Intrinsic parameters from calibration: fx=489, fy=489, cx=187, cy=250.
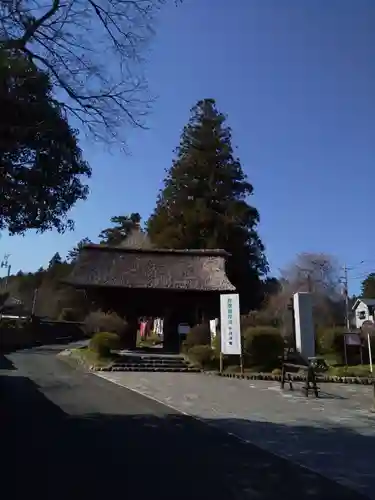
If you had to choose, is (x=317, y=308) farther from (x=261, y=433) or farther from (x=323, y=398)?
(x=261, y=433)

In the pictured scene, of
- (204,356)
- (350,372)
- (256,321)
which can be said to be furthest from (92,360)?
(350,372)

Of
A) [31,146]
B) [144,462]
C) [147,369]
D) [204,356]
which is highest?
[31,146]

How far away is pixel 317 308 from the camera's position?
40.1 m

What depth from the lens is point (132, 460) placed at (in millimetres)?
5750

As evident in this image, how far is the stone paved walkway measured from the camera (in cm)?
620

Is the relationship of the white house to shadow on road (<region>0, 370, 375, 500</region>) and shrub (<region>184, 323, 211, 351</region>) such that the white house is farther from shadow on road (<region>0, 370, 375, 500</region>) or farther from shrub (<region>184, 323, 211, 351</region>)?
shadow on road (<region>0, 370, 375, 500</region>)

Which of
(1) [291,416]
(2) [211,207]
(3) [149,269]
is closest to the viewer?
(1) [291,416]

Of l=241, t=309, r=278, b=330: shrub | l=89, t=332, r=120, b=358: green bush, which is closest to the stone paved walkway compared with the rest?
l=89, t=332, r=120, b=358: green bush

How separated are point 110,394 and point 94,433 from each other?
487cm

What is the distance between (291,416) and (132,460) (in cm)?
478

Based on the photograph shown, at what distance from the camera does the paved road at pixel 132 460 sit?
4.66 meters

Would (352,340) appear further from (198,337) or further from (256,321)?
(198,337)

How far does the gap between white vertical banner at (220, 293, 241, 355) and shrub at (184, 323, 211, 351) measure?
16.5ft

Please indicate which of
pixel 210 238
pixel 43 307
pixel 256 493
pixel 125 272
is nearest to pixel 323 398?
pixel 256 493
